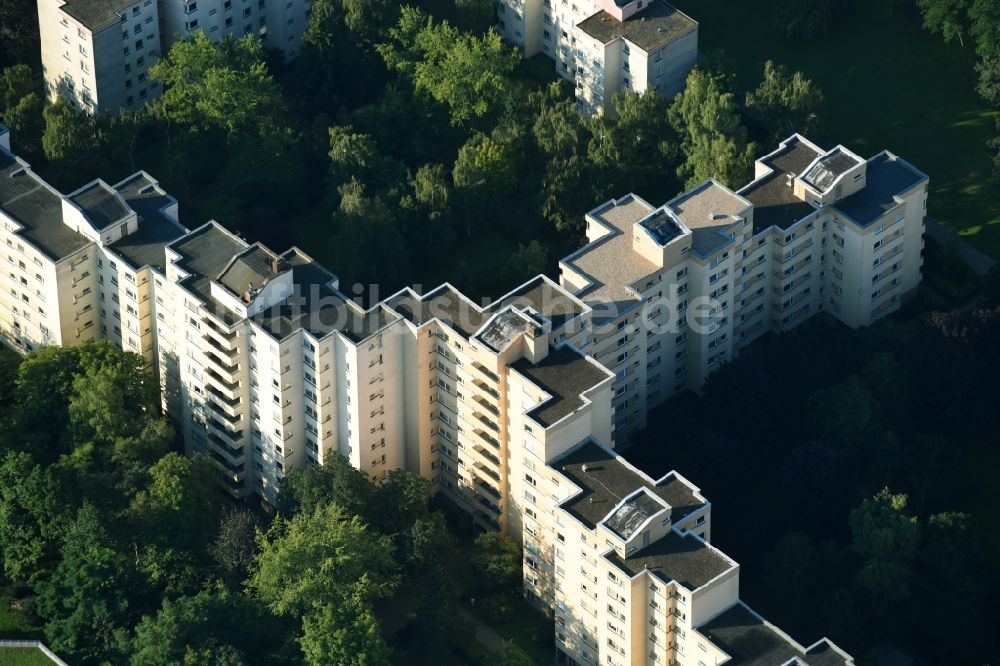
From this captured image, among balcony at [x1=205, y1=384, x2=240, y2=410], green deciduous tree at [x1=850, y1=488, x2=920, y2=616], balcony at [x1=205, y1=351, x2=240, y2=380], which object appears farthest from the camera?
balcony at [x1=205, y1=384, x2=240, y2=410]

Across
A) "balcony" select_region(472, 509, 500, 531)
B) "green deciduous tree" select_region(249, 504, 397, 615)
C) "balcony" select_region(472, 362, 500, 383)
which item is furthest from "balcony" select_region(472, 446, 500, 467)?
"green deciduous tree" select_region(249, 504, 397, 615)

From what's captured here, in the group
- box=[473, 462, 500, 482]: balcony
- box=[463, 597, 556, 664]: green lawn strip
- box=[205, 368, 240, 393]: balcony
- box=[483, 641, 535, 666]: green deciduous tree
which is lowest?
box=[463, 597, 556, 664]: green lawn strip

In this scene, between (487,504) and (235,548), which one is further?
(487,504)

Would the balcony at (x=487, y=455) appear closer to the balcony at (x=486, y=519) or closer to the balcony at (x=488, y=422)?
the balcony at (x=488, y=422)

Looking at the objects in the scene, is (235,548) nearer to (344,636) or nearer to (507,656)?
(344,636)

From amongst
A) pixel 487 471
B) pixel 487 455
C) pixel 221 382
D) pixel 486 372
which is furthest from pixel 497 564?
pixel 221 382

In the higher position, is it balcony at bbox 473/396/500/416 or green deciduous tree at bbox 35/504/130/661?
balcony at bbox 473/396/500/416

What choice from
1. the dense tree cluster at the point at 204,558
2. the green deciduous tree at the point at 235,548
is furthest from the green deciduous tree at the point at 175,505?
the green deciduous tree at the point at 235,548

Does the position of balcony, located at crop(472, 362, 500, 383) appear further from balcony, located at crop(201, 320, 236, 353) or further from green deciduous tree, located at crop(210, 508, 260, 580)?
green deciduous tree, located at crop(210, 508, 260, 580)
